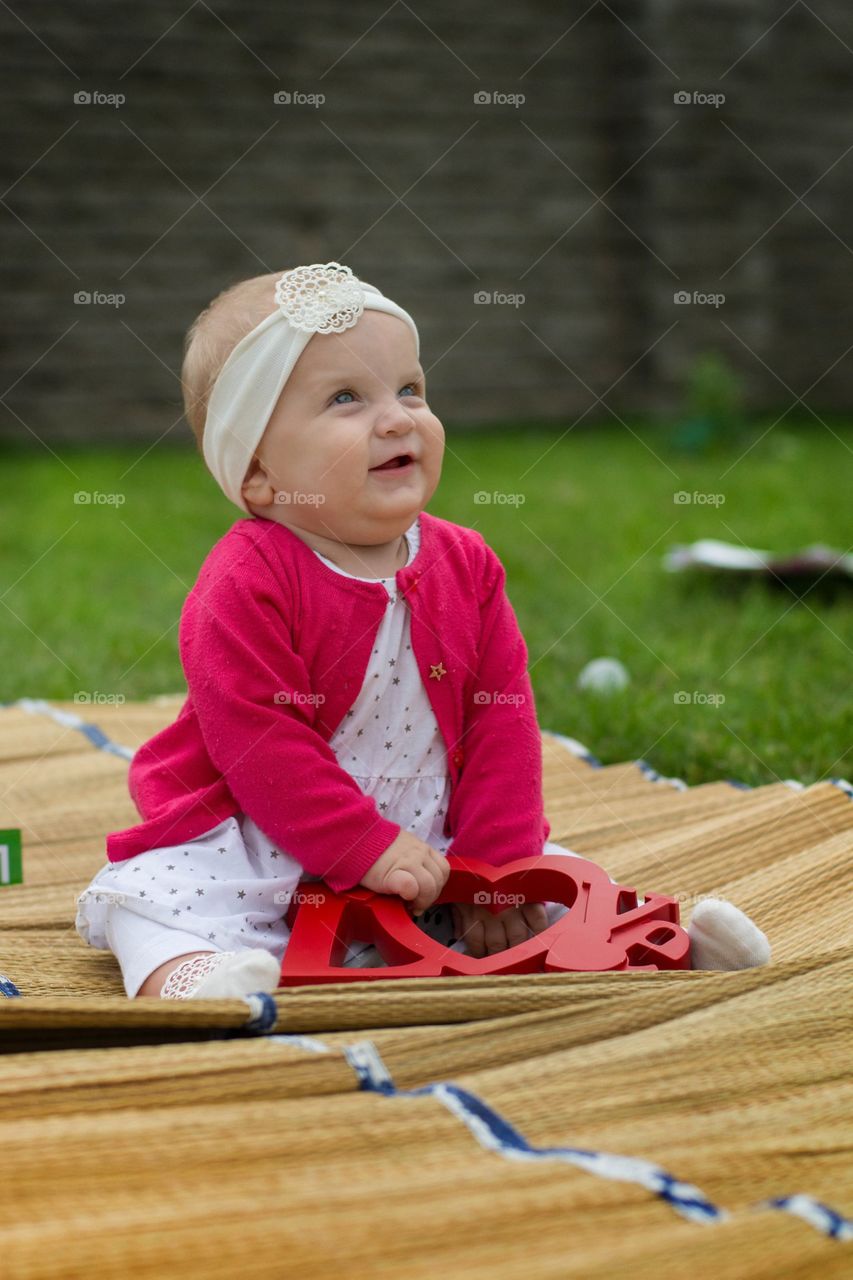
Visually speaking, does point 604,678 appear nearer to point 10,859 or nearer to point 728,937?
point 10,859

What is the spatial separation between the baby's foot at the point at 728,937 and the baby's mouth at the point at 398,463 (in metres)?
0.55

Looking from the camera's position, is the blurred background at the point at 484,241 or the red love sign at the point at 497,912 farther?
the blurred background at the point at 484,241

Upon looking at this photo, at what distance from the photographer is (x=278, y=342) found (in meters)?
1.53

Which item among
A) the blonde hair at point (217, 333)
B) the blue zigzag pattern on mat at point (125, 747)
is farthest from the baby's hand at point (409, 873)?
the blue zigzag pattern on mat at point (125, 747)

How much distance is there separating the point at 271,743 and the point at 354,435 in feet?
1.08

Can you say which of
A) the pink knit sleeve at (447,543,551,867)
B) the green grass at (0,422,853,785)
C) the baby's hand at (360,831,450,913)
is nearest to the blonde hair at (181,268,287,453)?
the pink knit sleeve at (447,543,551,867)

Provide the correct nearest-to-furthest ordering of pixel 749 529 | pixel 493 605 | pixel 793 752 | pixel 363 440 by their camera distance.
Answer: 1. pixel 363 440
2. pixel 493 605
3. pixel 793 752
4. pixel 749 529

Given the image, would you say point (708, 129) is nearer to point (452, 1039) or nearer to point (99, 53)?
point (99, 53)

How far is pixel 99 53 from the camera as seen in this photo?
225 inches

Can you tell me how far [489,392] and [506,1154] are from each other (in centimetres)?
573

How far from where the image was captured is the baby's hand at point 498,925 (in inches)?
61.2

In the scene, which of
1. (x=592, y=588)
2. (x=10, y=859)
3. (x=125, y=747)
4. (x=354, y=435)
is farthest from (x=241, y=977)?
(x=592, y=588)

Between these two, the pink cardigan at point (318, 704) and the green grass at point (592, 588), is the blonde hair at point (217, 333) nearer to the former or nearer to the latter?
the pink cardigan at point (318, 704)

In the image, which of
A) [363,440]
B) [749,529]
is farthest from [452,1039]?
[749,529]
